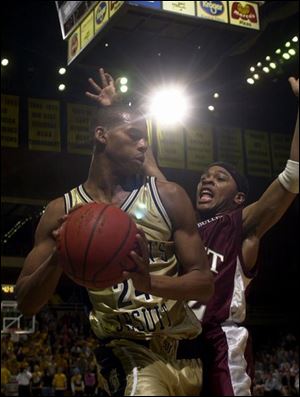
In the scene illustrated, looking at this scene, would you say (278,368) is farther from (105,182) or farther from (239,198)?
(105,182)

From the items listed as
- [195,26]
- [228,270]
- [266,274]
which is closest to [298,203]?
[266,274]

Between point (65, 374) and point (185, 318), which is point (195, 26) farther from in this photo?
point (65, 374)

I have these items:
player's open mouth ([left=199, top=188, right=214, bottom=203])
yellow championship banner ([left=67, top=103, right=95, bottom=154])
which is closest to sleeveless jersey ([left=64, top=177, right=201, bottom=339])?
player's open mouth ([left=199, top=188, right=214, bottom=203])

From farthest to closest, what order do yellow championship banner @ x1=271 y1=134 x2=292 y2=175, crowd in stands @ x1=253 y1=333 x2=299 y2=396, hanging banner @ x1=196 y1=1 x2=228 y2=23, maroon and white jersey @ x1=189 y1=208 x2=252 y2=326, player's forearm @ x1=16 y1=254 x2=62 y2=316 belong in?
crowd in stands @ x1=253 y1=333 x2=299 y2=396 < yellow championship banner @ x1=271 y1=134 x2=292 y2=175 < hanging banner @ x1=196 y1=1 x2=228 y2=23 < maroon and white jersey @ x1=189 y1=208 x2=252 y2=326 < player's forearm @ x1=16 y1=254 x2=62 y2=316

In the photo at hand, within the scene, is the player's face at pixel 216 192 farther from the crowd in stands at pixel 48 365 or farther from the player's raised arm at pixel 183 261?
the crowd in stands at pixel 48 365

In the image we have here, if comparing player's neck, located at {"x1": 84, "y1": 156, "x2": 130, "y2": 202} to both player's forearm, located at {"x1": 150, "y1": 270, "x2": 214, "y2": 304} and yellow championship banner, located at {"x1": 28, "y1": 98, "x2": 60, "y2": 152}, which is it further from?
yellow championship banner, located at {"x1": 28, "y1": 98, "x2": 60, "y2": 152}

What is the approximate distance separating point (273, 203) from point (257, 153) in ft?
29.2

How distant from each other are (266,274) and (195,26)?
1223 cm

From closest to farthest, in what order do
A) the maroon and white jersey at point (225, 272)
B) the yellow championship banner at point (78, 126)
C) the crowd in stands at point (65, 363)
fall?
the maroon and white jersey at point (225, 272) → the yellow championship banner at point (78, 126) → the crowd in stands at point (65, 363)

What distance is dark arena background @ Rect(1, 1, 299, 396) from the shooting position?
834 centimetres

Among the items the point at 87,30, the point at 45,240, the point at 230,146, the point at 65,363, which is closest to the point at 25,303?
the point at 45,240

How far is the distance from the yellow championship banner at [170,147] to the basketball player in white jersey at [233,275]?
25.0 feet

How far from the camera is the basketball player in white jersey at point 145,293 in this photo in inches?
95.0

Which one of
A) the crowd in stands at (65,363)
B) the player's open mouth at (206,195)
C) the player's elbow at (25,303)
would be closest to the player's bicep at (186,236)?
the player's elbow at (25,303)
